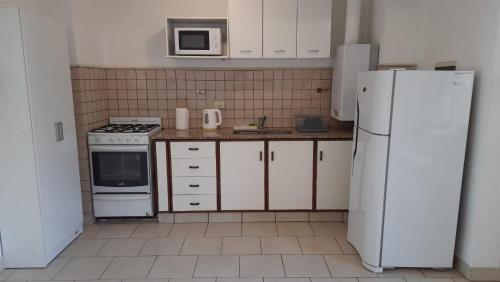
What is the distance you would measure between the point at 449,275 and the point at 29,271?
Answer: 10.2 feet

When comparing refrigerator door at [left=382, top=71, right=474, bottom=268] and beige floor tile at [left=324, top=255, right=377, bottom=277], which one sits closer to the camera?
refrigerator door at [left=382, top=71, right=474, bottom=268]

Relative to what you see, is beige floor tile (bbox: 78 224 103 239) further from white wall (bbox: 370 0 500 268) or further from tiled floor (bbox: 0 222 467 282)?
white wall (bbox: 370 0 500 268)

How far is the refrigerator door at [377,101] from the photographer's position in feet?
7.66

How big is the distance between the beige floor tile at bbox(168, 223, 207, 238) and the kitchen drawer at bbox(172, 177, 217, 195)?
0.32 meters

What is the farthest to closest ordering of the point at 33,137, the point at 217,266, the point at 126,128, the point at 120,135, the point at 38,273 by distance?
1. the point at 126,128
2. the point at 120,135
3. the point at 217,266
4. the point at 38,273
5. the point at 33,137

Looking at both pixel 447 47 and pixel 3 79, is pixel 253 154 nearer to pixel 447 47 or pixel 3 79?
pixel 447 47

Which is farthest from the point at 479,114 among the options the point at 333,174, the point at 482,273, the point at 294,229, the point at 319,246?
the point at 294,229

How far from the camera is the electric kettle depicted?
369cm

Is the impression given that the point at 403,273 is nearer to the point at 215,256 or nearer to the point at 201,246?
the point at 215,256

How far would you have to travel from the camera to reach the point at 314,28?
342 cm

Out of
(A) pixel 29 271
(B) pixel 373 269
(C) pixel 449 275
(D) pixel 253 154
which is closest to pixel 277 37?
(D) pixel 253 154

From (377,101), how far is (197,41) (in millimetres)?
1874

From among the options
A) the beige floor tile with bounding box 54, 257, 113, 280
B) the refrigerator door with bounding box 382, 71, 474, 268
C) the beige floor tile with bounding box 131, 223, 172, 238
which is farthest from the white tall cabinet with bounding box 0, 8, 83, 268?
the refrigerator door with bounding box 382, 71, 474, 268

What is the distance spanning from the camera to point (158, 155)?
131 inches
